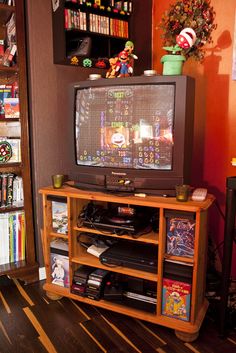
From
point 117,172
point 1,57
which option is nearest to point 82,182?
point 117,172

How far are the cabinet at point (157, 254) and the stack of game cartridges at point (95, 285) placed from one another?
0.04 meters

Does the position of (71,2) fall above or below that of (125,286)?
above

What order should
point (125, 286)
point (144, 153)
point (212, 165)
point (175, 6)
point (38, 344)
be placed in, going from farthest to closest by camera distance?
point (212, 165), point (175, 6), point (125, 286), point (144, 153), point (38, 344)

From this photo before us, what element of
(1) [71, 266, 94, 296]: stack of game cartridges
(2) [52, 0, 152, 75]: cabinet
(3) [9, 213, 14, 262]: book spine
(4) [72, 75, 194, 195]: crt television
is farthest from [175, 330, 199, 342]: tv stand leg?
(2) [52, 0, 152, 75]: cabinet

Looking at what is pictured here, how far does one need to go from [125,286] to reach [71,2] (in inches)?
68.7

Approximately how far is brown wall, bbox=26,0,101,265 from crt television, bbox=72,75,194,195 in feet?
0.87

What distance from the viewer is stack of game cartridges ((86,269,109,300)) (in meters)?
1.73

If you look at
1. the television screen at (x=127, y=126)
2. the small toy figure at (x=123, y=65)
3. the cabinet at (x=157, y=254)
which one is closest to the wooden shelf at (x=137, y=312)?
the cabinet at (x=157, y=254)

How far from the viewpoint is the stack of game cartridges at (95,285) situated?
1.73m

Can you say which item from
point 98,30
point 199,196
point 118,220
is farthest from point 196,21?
point 118,220

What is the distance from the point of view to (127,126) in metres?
1.65

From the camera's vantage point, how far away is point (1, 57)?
206 cm

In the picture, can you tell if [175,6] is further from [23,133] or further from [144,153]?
[23,133]

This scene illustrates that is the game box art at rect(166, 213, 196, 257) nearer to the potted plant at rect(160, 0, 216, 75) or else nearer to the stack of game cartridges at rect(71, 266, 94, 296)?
the stack of game cartridges at rect(71, 266, 94, 296)
